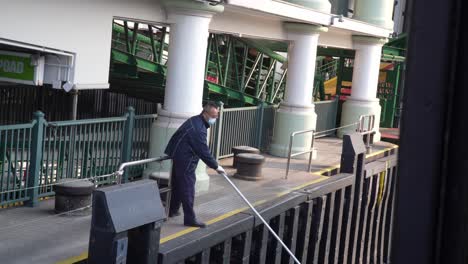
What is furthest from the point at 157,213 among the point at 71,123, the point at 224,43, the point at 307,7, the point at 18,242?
the point at 224,43

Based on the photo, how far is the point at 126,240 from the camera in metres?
6.31

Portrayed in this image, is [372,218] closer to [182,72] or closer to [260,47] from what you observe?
[182,72]

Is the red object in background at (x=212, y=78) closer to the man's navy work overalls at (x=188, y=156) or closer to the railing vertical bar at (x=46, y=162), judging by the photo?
the railing vertical bar at (x=46, y=162)

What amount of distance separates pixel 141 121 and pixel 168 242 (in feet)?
15.2

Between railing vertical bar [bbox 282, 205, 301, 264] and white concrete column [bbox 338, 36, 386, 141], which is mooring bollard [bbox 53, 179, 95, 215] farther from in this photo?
white concrete column [bbox 338, 36, 386, 141]

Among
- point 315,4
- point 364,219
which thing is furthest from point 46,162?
point 315,4

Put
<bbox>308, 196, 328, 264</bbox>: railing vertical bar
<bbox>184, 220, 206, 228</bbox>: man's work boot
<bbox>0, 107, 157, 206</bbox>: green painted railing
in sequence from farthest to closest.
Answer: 1. <bbox>308, 196, 328, 264</bbox>: railing vertical bar
2. <bbox>0, 107, 157, 206</bbox>: green painted railing
3. <bbox>184, 220, 206, 228</bbox>: man's work boot

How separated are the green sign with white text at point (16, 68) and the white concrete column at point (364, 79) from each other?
12697 mm

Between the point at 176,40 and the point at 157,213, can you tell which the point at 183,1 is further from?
the point at 157,213

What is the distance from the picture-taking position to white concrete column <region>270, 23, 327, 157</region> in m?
15.8

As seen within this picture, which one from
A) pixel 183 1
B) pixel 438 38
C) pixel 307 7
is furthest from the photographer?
pixel 307 7

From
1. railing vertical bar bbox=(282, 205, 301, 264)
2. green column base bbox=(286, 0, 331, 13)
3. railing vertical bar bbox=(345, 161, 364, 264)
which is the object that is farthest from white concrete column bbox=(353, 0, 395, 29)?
railing vertical bar bbox=(282, 205, 301, 264)

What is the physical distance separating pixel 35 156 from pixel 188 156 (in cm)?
219

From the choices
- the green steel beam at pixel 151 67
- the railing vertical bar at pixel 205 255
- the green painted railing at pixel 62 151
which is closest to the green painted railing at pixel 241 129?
the green steel beam at pixel 151 67
